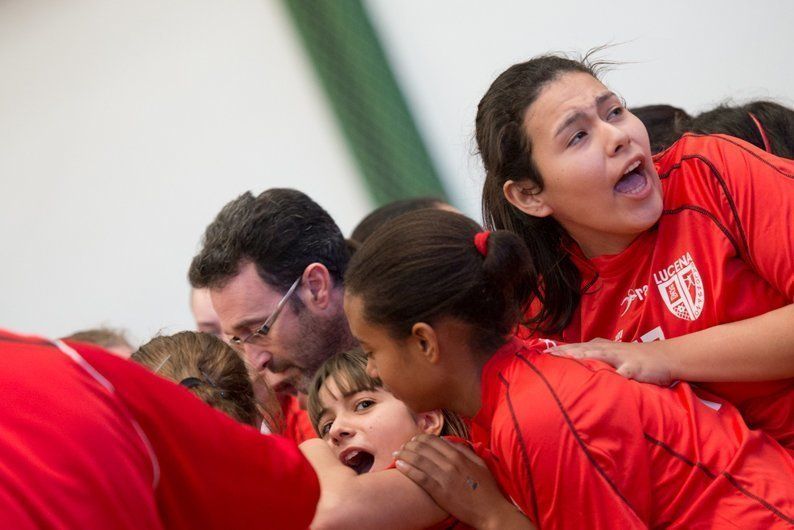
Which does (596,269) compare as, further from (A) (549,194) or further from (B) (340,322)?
(B) (340,322)

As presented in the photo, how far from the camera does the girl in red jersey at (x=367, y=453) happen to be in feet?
4.21

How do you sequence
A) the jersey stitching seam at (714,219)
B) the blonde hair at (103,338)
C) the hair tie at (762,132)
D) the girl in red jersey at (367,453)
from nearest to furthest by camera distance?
the girl in red jersey at (367,453) → the jersey stitching seam at (714,219) → the hair tie at (762,132) → the blonde hair at (103,338)

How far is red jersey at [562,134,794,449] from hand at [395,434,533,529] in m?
0.33

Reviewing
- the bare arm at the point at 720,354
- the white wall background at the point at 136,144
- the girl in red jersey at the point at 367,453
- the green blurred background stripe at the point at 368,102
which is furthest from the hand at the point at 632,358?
the white wall background at the point at 136,144

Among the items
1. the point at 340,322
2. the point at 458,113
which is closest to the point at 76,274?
the point at 458,113

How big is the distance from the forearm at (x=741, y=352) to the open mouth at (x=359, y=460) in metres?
0.50

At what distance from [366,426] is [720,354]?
1.80ft

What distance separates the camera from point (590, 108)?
149 centimetres

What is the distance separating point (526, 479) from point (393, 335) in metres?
0.26

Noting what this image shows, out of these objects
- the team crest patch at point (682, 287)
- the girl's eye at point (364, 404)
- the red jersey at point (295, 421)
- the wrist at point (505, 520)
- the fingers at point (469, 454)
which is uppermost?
the team crest patch at point (682, 287)

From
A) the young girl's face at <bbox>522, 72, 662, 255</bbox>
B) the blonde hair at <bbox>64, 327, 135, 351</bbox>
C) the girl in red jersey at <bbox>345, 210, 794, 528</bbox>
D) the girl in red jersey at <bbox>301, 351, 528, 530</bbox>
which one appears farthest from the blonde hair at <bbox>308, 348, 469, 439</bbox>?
the blonde hair at <bbox>64, 327, 135, 351</bbox>

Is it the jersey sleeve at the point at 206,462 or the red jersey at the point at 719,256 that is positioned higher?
the jersey sleeve at the point at 206,462

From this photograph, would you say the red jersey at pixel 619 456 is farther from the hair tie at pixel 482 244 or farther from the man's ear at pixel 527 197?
the man's ear at pixel 527 197

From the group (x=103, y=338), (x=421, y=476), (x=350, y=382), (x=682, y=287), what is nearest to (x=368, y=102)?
(x=103, y=338)
